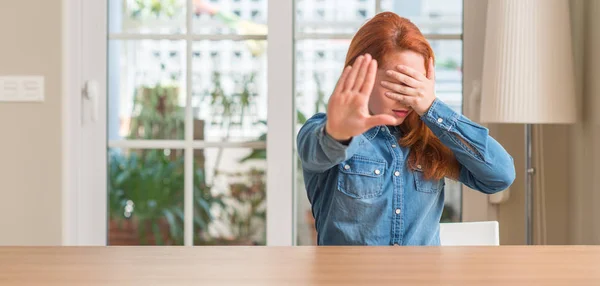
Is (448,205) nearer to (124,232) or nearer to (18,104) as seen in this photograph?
(124,232)

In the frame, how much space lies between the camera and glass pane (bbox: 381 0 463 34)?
3.17 meters

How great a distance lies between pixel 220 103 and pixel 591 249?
A: 7.59 ft

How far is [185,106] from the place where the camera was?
323 cm

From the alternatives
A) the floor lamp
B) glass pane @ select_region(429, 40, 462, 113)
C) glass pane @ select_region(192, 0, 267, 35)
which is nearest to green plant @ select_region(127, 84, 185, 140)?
glass pane @ select_region(192, 0, 267, 35)

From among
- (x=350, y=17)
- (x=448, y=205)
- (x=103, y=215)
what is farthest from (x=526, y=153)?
(x=103, y=215)

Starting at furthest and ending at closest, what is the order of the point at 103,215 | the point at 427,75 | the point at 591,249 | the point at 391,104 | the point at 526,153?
the point at 103,215, the point at 526,153, the point at 427,75, the point at 391,104, the point at 591,249

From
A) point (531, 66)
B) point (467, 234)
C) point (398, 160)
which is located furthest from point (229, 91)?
point (398, 160)

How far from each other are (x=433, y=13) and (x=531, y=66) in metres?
0.59

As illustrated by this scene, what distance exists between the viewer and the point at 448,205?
3238 mm

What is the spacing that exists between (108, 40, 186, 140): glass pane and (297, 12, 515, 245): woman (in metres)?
1.63

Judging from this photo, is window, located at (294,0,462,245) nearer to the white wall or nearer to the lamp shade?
the lamp shade

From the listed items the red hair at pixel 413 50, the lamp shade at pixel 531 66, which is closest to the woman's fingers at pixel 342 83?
the red hair at pixel 413 50

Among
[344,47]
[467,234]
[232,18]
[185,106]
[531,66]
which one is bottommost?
[467,234]

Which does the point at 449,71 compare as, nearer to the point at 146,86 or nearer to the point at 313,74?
the point at 313,74
